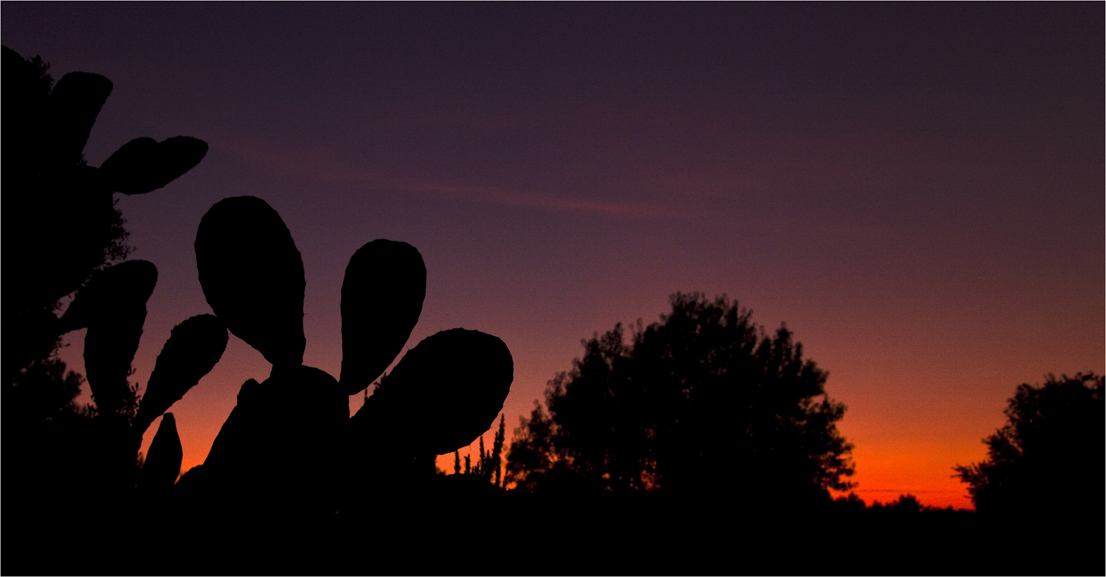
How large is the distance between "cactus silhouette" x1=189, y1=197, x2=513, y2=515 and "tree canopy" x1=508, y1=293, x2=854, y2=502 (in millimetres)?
27410

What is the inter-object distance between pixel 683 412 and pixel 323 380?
30126 millimetres

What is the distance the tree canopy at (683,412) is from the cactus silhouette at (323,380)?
27.4 m

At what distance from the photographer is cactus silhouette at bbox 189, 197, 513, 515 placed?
2.02 feet

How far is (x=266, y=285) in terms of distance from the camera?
68 centimetres

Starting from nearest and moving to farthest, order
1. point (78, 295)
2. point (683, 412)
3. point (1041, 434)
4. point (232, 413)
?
point (232, 413) → point (78, 295) → point (1041, 434) → point (683, 412)

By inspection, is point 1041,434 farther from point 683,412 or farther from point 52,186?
point 52,186

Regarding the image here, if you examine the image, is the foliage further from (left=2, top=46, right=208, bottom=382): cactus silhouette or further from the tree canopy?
(left=2, top=46, right=208, bottom=382): cactus silhouette

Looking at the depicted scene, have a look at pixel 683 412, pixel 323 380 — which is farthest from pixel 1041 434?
pixel 323 380

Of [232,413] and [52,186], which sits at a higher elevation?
[52,186]

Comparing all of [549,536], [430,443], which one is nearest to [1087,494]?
[549,536]

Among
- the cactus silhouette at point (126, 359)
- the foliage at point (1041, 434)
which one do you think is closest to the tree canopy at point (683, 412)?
the foliage at point (1041, 434)

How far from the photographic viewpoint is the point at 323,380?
0.66 meters

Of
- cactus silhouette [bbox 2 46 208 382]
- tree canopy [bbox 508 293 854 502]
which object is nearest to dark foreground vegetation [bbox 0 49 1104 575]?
cactus silhouette [bbox 2 46 208 382]

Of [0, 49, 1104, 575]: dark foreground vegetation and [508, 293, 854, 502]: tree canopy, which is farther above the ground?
[508, 293, 854, 502]: tree canopy
